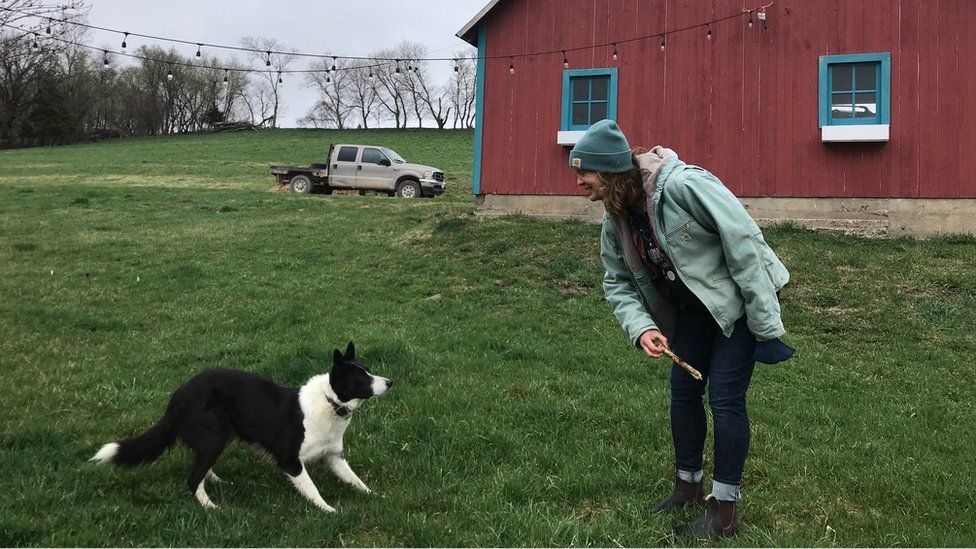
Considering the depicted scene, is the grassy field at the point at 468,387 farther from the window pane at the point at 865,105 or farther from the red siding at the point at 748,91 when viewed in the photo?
the window pane at the point at 865,105

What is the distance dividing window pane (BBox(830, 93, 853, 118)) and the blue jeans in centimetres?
1117

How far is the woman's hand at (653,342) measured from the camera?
323 cm

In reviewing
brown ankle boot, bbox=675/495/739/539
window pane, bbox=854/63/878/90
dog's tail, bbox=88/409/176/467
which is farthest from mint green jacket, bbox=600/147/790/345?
window pane, bbox=854/63/878/90

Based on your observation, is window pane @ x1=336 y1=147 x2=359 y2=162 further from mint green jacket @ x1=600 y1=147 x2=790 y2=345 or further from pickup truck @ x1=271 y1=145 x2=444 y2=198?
mint green jacket @ x1=600 y1=147 x2=790 y2=345

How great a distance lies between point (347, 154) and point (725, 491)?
70.2 ft

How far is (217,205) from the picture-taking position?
63.6 feet

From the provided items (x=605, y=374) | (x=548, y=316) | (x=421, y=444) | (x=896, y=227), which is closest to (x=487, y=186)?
(x=548, y=316)

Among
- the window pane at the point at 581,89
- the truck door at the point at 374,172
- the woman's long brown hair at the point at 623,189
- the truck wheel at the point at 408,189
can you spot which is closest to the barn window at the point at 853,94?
the window pane at the point at 581,89

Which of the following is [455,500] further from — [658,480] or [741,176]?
[741,176]

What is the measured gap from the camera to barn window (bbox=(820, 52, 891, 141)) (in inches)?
481

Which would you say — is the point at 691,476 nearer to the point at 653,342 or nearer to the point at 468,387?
the point at 653,342

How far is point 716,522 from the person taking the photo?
10.5 ft

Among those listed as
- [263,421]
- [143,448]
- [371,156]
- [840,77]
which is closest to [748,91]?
[840,77]

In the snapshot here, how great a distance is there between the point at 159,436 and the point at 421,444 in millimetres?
1567
